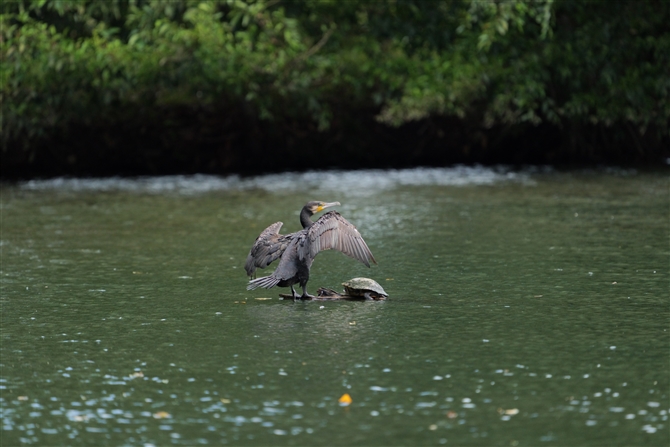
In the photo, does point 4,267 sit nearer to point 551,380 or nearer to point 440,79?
point 551,380

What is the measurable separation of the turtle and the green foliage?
11.3 meters

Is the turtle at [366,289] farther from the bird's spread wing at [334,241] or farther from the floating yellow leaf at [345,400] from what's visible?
the floating yellow leaf at [345,400]

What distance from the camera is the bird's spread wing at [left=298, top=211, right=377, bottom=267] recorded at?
28.8 ft

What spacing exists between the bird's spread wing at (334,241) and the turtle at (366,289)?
145mm

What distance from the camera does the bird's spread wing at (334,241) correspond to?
8.77 metres

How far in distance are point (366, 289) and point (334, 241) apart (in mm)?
457

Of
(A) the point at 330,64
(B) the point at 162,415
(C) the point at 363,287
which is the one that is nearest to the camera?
(B) the point at 162,415

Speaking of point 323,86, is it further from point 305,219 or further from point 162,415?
point 162,415

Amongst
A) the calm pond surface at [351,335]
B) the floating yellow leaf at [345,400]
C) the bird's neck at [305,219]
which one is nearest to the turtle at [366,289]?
the calm pond surface at [351,335]

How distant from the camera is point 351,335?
7.52 metres

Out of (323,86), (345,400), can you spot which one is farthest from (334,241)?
(323,86)

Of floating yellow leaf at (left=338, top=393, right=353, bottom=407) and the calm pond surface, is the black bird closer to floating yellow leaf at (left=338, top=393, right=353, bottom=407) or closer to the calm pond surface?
the calm pond surface

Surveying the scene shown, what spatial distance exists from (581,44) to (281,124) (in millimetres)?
5931

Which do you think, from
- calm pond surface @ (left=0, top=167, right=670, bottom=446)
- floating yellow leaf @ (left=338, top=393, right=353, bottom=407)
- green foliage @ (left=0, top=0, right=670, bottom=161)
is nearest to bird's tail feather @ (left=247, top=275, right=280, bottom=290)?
calm pond surface @ (left=0, top=167, right=670, bottom=446)
